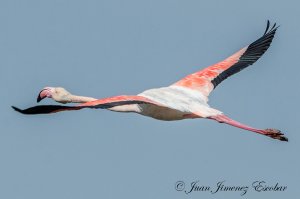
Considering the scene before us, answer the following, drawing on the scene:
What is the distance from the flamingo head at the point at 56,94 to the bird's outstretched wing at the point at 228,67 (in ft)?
11.4

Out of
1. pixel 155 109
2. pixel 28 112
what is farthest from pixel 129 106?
pixel 28 112

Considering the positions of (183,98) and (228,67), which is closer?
(183,98)

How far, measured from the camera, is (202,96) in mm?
30484

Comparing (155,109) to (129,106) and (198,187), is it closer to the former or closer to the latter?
(129,106)

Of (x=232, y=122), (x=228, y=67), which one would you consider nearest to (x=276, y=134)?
(x=232, y=122)

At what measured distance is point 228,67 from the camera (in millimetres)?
32531

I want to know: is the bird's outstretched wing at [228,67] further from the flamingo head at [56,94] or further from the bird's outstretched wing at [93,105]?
A: the bird's outstretched wing at [93,105]

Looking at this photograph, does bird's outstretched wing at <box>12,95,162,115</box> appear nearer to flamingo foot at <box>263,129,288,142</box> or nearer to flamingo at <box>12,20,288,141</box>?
flamingo at <box>12,20,288,141</box>

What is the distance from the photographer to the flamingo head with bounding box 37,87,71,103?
29.2 m

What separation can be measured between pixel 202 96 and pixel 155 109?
9.20 feet

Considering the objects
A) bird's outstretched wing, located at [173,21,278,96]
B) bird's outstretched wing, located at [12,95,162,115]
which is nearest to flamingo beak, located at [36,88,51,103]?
bird's outstretched wing, located at [12,95,162,115]

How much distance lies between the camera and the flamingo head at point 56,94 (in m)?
29.2

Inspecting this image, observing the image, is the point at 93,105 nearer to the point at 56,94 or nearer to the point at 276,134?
the point at 56,94

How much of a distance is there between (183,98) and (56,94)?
324cm
